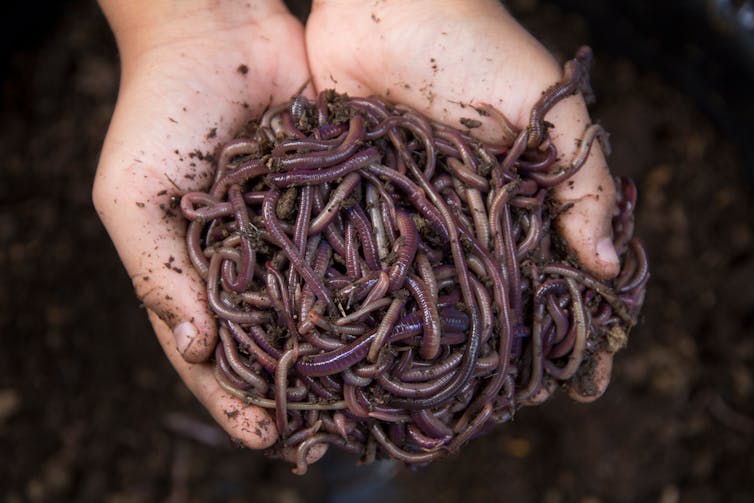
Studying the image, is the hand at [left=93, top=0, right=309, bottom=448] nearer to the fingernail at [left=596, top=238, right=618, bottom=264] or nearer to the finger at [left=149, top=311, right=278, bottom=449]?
the finger at [left=149, top=311, right=278, bottom=449]

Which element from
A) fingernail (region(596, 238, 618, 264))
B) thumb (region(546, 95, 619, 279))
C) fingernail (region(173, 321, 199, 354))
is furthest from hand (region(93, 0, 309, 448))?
fingernail (region(596, 238, 618, 264))

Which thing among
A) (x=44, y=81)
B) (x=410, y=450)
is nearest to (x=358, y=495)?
(x=410, y=450)

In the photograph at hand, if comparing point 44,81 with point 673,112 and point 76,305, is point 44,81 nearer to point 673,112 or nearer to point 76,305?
point 76,305

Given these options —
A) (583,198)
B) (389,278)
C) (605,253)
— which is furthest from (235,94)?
(605,253)

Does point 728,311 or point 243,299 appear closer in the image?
point 243,299

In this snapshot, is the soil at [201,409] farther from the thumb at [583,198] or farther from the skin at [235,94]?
the thumb at [583,198]

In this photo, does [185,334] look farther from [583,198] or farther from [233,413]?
[583,198]
